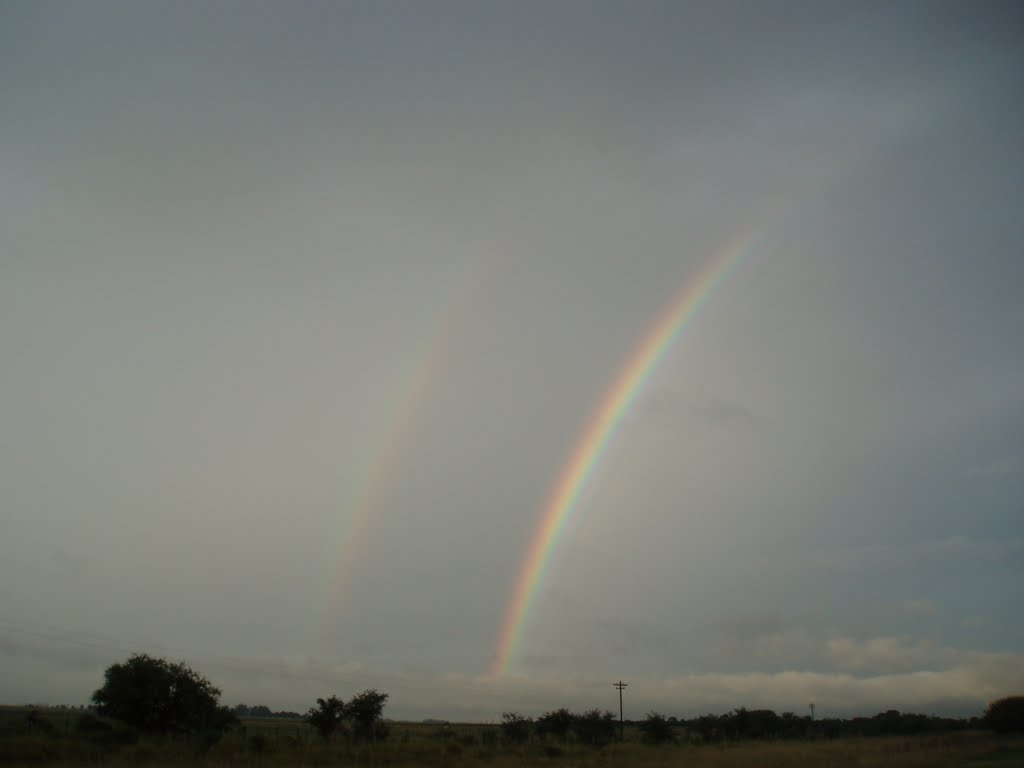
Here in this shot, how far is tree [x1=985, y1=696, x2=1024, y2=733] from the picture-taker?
325 feet

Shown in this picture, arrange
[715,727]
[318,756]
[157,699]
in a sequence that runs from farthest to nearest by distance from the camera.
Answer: [715,727] → [157,699] → [318,756]

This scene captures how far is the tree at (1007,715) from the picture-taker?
98938 millimetres

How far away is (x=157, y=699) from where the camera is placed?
158 feet

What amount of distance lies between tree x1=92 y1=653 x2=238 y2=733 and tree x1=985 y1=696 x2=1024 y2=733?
96.3m

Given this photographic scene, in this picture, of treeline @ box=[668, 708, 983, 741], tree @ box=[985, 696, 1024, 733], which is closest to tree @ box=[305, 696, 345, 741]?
treeline @ box=[668, 708, 983, 741]

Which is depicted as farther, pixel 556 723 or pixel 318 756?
pixel 556 723

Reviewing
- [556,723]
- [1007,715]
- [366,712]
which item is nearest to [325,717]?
[366,712]

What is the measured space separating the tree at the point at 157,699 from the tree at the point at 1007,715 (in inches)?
3793

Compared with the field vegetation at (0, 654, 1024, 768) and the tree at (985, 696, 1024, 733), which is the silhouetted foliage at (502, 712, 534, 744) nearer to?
the field vegetation at (0, 654, 1024, 768)

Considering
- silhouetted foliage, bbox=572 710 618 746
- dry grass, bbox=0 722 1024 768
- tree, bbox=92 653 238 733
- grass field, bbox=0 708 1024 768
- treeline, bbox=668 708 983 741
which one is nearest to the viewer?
dry grass, bbox=0 722 1024 768

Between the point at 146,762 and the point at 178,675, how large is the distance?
1862 cm

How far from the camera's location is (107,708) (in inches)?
1865

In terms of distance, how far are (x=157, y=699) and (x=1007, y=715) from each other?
4002 inches

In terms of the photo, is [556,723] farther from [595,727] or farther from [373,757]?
[373,757]
